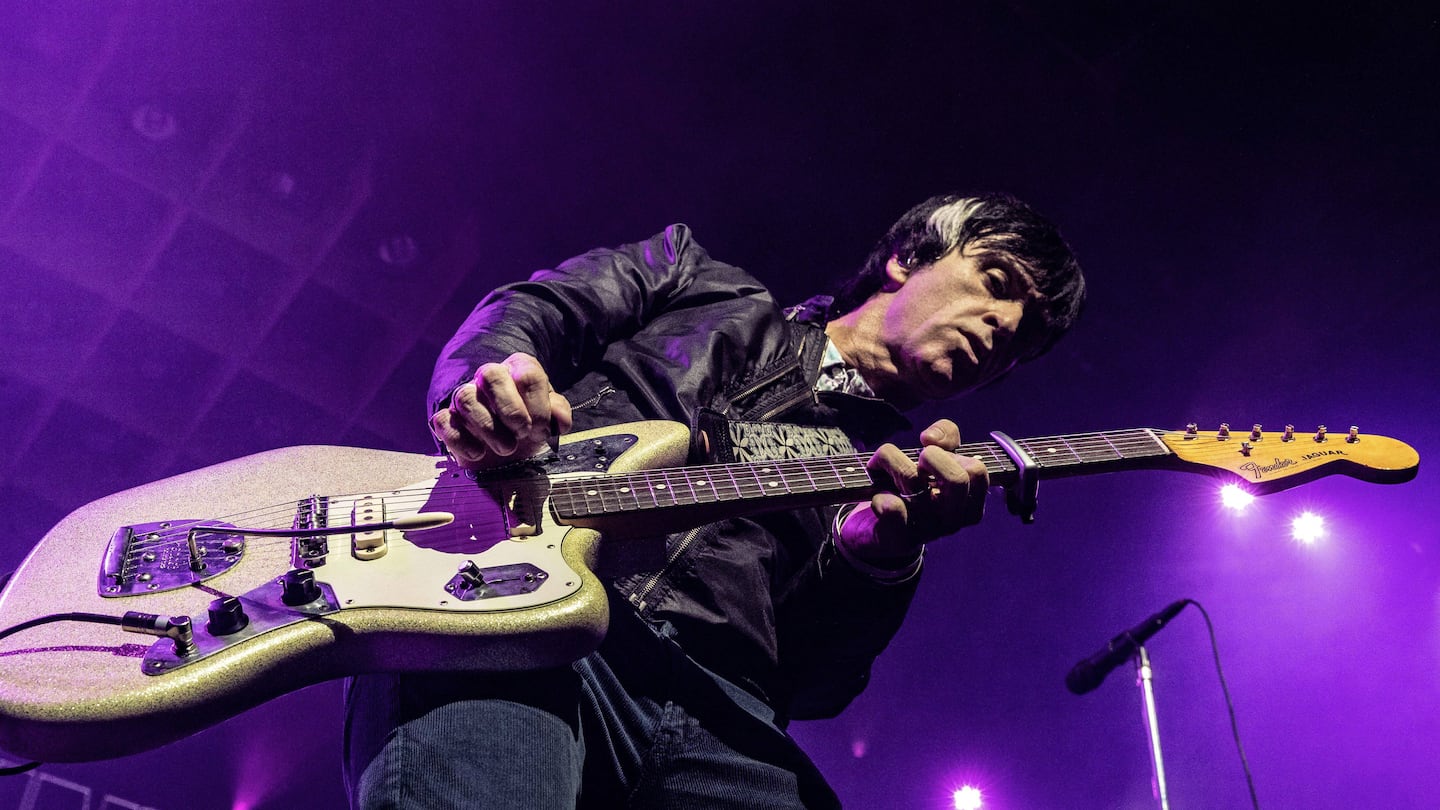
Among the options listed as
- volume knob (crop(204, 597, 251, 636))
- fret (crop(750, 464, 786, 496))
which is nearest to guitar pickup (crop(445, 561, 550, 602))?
volume knob (crop(204, 597, 251, 636))

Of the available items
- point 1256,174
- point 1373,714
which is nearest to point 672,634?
point 1256,174

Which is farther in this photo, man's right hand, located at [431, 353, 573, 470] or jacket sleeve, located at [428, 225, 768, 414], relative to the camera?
jacket sleeve, located at [428, 225, 768, 414]

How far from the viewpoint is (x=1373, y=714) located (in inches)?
149

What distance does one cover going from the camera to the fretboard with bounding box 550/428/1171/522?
4.90 feet

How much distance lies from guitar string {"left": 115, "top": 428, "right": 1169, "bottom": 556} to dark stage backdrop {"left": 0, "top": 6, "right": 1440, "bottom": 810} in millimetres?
1434

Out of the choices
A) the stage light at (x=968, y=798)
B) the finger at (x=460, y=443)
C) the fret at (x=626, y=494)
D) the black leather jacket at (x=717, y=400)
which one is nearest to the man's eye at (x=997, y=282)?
the black leather jacket at (x=717, y=400)

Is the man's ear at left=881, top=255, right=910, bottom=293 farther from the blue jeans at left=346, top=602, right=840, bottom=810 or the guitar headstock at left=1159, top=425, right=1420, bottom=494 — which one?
the blue jeans at left=346, top=602, right=840, bottom=810

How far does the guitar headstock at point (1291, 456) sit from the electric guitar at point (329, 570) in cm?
65

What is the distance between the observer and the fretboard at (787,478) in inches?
58.8

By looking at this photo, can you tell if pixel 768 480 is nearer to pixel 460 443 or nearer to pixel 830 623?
pixel 830 623

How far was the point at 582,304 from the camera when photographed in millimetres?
2139

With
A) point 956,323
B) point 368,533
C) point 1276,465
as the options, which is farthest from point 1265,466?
point 368,533

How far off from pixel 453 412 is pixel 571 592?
433mm

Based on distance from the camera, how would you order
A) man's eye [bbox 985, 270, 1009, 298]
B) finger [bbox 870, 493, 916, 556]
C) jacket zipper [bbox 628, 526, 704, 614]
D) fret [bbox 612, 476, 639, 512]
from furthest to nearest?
1. man's eye [bbox 985, 270, 1009, 298]
2. finger [bbox 870, 493, 916, 556]
3. jacket zipper [bbox 628, 526, 704, 614]
4. fret [bbox 612, 476, 639, 512]
